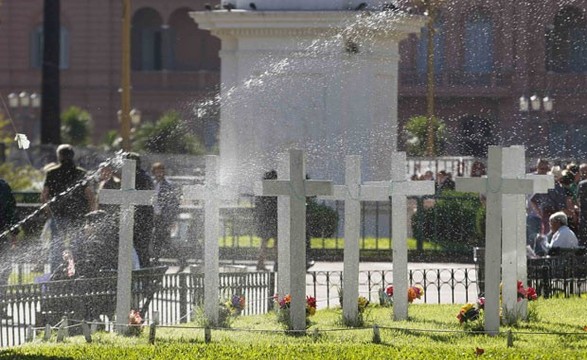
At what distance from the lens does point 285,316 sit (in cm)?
1471

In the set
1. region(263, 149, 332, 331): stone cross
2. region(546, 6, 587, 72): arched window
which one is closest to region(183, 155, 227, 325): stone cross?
region(263, 149, 332, 331): stone cross

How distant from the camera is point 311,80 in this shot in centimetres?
2653

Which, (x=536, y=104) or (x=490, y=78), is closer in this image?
(x=536, y=104)

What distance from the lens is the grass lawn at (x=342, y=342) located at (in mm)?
12500

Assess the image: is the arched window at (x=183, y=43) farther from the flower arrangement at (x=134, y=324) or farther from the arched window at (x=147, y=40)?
the flower arrangement at (x=134, y=324)

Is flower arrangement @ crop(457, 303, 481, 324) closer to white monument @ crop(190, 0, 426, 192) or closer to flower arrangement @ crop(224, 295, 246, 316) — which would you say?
flower arrangement @ crop(224, 295, 246, 316)

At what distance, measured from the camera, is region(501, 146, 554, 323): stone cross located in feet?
48.9

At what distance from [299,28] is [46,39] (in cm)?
1867

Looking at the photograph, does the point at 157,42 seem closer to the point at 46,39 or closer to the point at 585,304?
the point at 46,39

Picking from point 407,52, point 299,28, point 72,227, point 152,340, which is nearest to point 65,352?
point 152,340

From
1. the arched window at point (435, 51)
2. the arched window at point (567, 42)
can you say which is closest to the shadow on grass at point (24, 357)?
the arched window at point (567, 42)

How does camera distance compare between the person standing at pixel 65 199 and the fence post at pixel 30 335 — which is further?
the person standing at pixel 65 199

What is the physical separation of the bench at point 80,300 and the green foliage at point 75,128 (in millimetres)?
38333

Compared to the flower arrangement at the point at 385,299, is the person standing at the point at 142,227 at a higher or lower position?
higher
